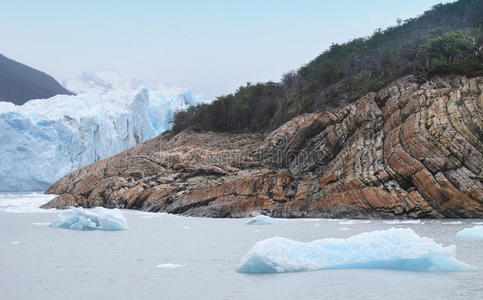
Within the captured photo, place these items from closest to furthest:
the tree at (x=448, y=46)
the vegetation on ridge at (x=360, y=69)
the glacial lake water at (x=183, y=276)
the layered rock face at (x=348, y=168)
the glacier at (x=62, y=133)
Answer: the glacial lake water at (x=183, y=276) → the layered rock face at (x=348, y=168) → the tree at (x=448, y=46) → the vegetation on ridge at (x=360, y=69) → the glacier at (x=62, y=133)

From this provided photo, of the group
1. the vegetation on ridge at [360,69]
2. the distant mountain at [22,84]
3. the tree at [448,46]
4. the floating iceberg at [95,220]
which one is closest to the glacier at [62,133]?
the vegetation on ridge at [360,69]

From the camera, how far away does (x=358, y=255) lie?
735 centimetres

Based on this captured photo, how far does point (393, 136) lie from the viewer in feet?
62.7

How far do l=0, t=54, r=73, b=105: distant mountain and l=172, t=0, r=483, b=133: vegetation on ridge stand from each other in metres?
51.1

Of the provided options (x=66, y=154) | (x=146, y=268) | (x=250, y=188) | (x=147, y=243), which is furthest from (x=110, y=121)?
(x=146, y=268)

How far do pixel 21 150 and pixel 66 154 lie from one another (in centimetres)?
491

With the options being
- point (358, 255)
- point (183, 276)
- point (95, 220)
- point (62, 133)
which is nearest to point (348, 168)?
point (95, 220)

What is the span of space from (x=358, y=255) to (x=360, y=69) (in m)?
25.3

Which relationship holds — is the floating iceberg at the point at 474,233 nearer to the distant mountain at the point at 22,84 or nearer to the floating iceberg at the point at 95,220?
the floating iceberg at the point at 95,220

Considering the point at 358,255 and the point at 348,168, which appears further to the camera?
the point at 348,168

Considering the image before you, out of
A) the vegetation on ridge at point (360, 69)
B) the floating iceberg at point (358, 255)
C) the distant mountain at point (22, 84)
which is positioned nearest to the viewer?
the floating iceberg at point (358, 255)

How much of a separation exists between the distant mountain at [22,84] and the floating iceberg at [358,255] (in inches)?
3100

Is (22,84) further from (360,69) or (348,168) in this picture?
(348,168)

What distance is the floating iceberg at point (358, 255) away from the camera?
687cm
